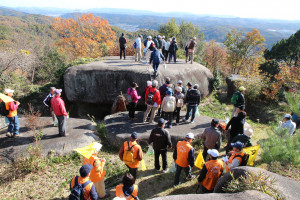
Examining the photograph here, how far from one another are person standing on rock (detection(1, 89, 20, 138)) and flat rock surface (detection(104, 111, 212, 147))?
379 centimetres

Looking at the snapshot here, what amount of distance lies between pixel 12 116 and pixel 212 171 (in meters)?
7.78

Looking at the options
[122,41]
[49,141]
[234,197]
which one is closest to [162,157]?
[234,197]

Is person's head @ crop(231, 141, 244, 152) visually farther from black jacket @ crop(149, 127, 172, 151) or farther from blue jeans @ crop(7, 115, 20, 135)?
blue jeans @ crop(7, 115, 20, 135)

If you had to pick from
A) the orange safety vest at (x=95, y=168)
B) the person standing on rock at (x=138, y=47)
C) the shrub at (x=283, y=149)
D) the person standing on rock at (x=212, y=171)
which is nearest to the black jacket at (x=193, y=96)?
the shrub at (x=283, y=149)

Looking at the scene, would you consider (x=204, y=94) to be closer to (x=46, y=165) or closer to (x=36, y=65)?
(x=46, y=165)

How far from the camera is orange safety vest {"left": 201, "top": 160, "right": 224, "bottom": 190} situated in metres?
4.91

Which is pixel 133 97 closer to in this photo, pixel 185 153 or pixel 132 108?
pixel 132 108

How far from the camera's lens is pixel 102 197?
18.8 ft

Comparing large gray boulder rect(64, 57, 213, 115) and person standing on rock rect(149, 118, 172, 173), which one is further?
large gray boulder rect(64, 57, 213, 115)

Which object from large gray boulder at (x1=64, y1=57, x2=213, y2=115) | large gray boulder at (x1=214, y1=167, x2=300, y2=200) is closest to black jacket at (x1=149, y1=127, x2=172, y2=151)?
large gray boulder at (x1=214, y1=167, x2=300, y2=200)

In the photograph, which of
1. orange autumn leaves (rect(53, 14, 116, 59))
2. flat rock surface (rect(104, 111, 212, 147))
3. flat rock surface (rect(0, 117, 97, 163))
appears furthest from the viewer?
orange autumn leaves (rect(53, 14, 116, 59))

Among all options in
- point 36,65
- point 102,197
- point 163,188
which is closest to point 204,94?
point 163,188

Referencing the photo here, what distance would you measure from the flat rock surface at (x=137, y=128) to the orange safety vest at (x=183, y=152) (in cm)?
292

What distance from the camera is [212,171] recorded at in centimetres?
493
